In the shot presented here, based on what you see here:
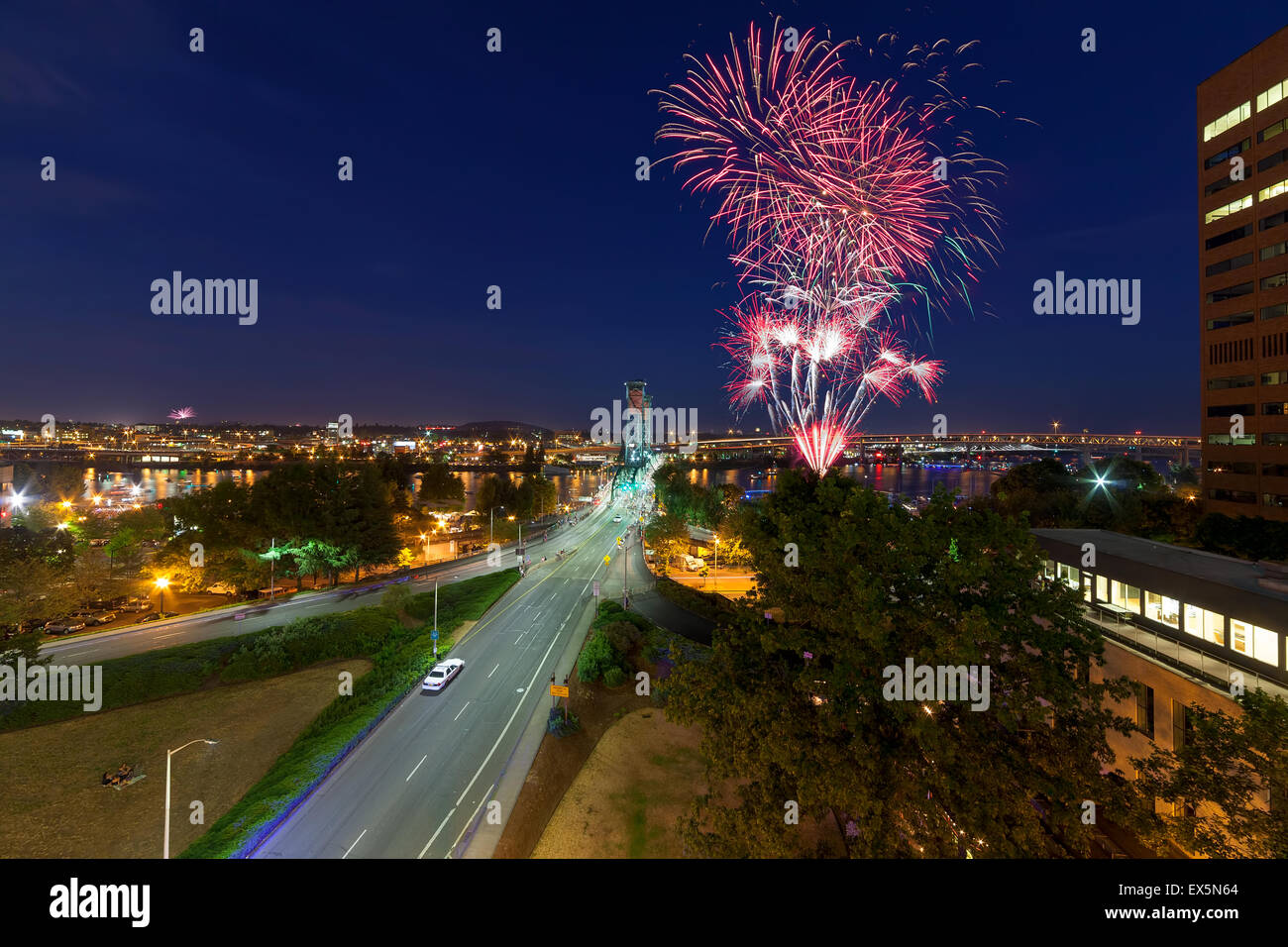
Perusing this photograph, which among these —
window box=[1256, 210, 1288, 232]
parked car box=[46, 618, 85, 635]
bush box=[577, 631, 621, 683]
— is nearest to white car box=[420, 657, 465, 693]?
bush box=[577, 631, 621, 683]

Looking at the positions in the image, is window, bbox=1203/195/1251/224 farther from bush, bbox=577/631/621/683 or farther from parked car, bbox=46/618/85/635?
parked car, bbox=46/618/85/635

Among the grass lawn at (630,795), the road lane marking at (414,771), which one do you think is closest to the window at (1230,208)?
the grass lawn at (630,795)

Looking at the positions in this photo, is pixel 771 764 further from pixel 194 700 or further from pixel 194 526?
pixel 194 526

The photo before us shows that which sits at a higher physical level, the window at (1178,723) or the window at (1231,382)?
the window at (1231,382)

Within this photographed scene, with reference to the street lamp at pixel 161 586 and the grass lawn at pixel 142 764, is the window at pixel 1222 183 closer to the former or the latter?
the grass lawn at pixel 142 764

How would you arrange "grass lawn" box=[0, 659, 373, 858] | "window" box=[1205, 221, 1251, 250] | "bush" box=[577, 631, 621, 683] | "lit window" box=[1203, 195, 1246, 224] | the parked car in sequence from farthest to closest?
1. "window" box=[1205, 221, 1251, 250]
2. "lit window" box=[1203, 195, 1246, 224]
3. the parked car
4. "bush" box=[577, 631, 621, 683]
5. "grass lawn" box=[0, 659, 373, 858]

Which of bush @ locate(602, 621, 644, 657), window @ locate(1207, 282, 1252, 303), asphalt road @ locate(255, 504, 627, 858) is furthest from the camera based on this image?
window @ locate(1207, 282, 1252, 303)
